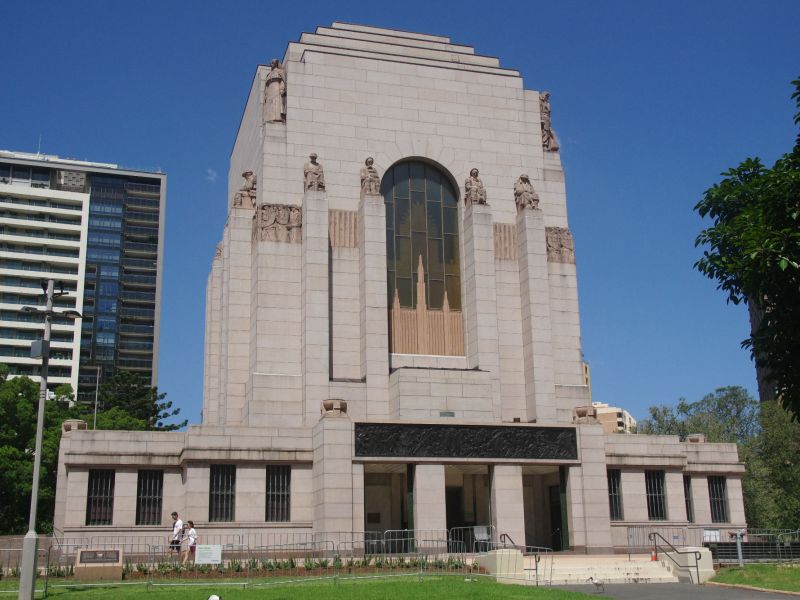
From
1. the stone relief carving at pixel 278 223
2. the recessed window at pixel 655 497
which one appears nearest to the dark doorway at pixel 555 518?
the recessed window at pixel 655 497

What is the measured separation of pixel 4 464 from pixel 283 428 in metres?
22.0

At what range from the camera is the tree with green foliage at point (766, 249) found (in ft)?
82.1

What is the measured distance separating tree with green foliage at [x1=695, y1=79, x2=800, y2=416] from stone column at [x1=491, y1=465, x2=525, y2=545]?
10.8 meters

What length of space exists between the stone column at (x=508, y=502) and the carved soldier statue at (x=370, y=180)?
12.9 metres

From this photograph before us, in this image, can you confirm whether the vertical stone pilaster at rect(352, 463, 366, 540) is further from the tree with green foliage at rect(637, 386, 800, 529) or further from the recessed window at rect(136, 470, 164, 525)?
the tree with green foliage at rect(637, 386, 800, 529)

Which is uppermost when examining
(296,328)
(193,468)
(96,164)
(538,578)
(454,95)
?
(96,164)

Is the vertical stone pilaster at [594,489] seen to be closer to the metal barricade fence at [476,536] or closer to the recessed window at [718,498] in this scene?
the metal barricade fence at [476,536]

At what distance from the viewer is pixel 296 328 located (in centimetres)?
4028

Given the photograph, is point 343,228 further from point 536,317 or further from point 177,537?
point 177,537

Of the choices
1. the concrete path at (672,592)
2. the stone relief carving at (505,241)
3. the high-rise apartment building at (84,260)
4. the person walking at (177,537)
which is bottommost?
the concrete path at (672,592)

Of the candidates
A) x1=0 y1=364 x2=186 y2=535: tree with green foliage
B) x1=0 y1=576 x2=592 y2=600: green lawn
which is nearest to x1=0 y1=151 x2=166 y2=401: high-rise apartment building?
x1=0 y1=364 x2=186 y2=535: tree with green foliage

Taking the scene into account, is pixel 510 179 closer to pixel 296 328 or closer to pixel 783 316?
pixel 296 328

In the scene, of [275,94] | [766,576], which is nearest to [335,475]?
[766,576]

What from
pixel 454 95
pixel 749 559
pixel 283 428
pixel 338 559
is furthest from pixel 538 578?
pixel 454 95
